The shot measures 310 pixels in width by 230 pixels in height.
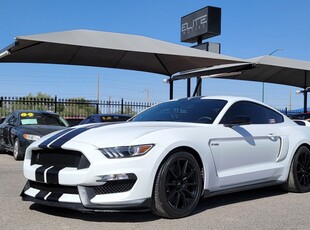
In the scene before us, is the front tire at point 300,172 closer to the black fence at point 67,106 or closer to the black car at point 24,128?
the black car at point 24,128

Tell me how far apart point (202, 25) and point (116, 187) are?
14.4m

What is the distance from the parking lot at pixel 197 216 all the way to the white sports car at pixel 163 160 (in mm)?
194

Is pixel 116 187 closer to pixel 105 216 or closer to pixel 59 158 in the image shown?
pixel 105 216

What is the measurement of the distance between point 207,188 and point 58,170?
1.76 metres

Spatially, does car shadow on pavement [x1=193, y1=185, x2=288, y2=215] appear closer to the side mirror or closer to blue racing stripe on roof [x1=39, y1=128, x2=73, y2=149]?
the side mirror

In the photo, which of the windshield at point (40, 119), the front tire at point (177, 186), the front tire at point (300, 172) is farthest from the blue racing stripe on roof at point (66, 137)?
the windshield at point (40, 119)

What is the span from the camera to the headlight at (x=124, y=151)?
4441 mm

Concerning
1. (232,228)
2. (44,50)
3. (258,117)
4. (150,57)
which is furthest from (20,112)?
(232,228)

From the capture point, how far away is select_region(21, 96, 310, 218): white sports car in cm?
439

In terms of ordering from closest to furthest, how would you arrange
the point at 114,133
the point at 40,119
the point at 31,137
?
the point at 114,133, the point at 31,137, the point at 40,119

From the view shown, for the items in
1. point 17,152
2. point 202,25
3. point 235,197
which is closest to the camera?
point 235,197

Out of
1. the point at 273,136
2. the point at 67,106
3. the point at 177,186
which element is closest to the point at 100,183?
the point at 177,186

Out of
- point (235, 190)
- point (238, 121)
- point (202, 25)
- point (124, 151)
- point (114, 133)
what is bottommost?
point (235, 190)

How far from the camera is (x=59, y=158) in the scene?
470 cm
